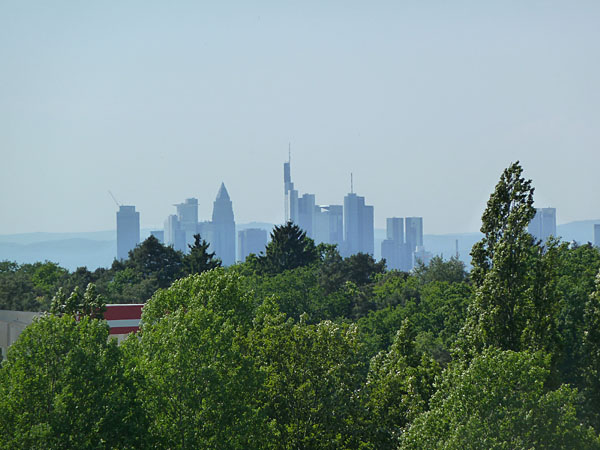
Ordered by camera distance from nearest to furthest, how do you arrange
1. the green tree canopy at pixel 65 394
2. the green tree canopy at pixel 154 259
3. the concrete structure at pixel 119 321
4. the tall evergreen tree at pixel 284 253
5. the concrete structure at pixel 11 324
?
the green tree canopy at pixel 65 394, the concrete structure at pixel 119 321, the concrete structure at pixel 11 324, the tall evergreen tree at pixel 284 253, the green tree canopy at pixel 154 259

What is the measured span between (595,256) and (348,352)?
37857mm

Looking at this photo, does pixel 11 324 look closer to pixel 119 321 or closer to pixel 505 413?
pixel 119 321

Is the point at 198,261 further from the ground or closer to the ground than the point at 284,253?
closer to the ground

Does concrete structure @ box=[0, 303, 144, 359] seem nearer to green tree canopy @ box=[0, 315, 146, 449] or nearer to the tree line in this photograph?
the tree line

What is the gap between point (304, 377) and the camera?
2736 centimetres

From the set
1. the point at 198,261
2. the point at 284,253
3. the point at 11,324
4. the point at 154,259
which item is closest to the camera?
the point at 11,324

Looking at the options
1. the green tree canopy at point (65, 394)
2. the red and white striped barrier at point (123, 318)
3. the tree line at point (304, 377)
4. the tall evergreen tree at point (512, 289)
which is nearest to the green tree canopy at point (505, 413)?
the tree line at point (304, 377)

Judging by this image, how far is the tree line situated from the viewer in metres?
22.2

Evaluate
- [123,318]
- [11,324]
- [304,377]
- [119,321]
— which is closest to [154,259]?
[11,324]

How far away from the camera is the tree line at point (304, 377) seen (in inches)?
873

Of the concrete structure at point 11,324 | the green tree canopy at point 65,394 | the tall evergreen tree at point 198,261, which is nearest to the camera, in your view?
the green tree canopy at point 65,394

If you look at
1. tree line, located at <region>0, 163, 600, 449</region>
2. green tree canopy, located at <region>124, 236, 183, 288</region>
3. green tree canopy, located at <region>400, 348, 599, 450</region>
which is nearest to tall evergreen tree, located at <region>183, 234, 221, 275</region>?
green tree canopy, located at <region>124, 236, 183, 288</region>

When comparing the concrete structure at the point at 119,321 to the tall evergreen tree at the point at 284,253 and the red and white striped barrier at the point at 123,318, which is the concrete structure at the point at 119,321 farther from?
the tall evergreen tree at the point at 284,253

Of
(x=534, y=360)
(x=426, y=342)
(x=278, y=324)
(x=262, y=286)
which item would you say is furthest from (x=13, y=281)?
(x=534, y=360)
